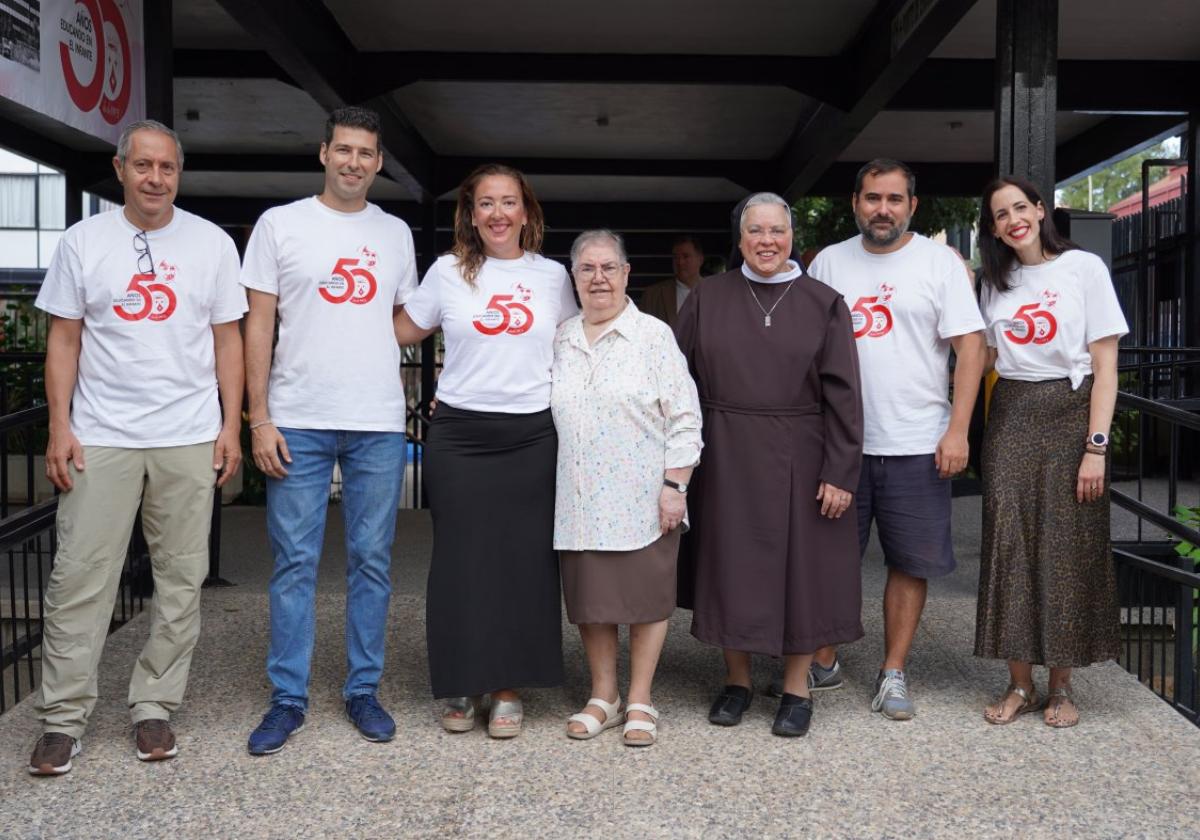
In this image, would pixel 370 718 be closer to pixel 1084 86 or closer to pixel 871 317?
pixel 871 317

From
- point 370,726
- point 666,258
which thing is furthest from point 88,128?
point 666,258

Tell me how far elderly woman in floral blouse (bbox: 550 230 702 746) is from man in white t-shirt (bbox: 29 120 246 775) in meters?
1.03

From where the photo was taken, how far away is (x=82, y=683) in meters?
3.53

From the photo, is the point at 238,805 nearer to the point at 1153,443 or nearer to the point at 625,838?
the point at 625,838

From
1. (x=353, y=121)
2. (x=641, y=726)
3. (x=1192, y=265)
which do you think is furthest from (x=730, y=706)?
(x=1192, y=265)

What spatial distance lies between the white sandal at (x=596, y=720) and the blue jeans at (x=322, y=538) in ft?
2.16

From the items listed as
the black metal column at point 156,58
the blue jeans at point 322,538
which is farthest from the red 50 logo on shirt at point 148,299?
the black metal column at point 156,58

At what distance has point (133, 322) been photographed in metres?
3.46

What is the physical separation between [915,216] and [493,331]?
1196 cm

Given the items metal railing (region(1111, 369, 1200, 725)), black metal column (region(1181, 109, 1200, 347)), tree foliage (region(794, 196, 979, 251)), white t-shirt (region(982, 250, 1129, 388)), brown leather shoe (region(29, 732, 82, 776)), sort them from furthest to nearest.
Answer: tree foliage (region(794, 196, 979, 251)) < black metal column (region(1181, 109, 1200, 347)) < metal railing (region(1111, 369, 1200, 725)) < white t-shirt (region(982, 250, 1129, 388)) < brown leather shoe (region(29, 732, 82, 776))

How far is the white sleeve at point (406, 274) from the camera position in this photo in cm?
380

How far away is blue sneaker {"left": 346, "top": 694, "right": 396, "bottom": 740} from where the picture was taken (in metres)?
3.71

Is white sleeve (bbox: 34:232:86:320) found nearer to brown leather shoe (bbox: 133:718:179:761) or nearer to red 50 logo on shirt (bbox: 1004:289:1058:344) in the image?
brown leather shoe (bbox: 133:718:179:761)

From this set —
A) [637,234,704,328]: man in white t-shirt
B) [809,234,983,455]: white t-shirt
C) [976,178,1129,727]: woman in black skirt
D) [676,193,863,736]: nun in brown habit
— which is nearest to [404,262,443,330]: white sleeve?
[676,193,863,736]: nun in brown habit
